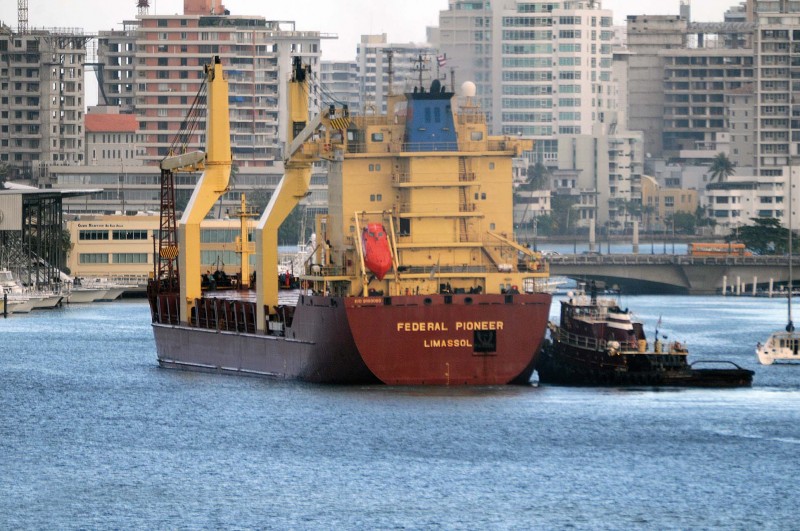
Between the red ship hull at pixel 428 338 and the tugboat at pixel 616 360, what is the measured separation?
3.76 meters

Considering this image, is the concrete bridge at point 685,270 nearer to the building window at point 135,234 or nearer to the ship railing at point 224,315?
the building window at point 135,234

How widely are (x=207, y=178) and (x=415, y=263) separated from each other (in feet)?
55.4

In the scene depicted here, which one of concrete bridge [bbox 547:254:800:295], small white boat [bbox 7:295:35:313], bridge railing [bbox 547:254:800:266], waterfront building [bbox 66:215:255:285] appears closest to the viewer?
small white boat [bbox 7:295:35:313]

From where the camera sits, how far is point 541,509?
158 feet

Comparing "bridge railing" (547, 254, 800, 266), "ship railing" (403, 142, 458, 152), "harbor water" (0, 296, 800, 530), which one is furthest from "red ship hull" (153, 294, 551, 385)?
"bridge railing" (547, 254, 800, 266)

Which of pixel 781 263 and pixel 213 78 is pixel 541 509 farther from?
pixel 781 263

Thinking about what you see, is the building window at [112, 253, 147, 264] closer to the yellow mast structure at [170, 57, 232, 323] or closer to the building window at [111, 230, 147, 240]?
the building window at [111, 230, 147, 240]

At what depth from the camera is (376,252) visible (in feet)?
213

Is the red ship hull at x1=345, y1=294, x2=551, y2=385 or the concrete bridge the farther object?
the concrete bridge

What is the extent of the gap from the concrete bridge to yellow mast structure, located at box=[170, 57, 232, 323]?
70297mm

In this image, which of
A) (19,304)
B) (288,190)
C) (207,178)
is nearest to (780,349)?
(288,190)

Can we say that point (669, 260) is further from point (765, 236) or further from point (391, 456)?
point (391, 456)

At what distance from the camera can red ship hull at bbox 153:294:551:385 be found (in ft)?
211

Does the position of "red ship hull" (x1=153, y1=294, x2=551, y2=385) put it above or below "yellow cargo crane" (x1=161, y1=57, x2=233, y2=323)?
below
